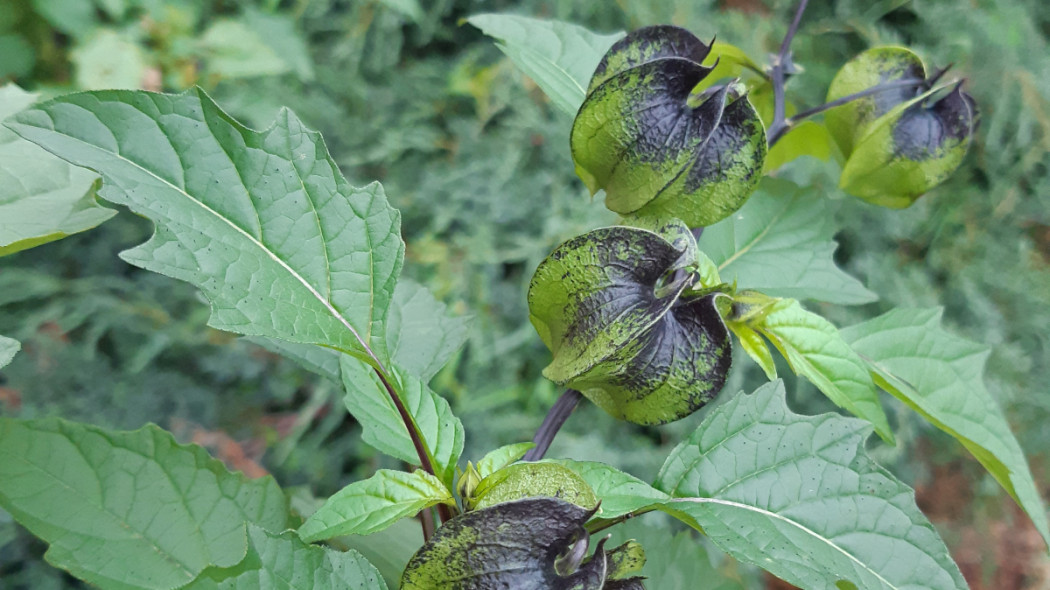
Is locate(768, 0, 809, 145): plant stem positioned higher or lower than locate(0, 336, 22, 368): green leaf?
higher

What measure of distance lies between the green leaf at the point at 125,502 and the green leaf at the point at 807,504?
333 mm

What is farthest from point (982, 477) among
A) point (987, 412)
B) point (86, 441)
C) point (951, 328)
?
point (86, 441)

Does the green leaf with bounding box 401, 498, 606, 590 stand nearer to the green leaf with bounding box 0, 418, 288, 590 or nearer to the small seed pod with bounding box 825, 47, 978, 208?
the green leaf with bounding box 0, 418, 288, 590

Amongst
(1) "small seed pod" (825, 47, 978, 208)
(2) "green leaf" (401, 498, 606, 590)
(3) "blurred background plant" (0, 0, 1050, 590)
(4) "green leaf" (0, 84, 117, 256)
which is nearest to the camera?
(2) "green leaf" (401, 498, 606, 590)

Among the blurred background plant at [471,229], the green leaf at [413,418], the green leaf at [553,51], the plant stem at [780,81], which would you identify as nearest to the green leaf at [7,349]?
the green leaf at [413,418]

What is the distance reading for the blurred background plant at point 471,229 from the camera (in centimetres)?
134

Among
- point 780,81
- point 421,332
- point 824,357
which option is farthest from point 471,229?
point 824,357

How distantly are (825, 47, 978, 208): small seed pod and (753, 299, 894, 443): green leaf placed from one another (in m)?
0.18

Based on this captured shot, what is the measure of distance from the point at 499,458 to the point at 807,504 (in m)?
0.18

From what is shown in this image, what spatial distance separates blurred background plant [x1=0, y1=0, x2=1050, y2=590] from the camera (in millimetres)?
1337

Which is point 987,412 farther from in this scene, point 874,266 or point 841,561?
point 874,266

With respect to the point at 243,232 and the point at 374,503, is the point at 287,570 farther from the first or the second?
the point at 243,232

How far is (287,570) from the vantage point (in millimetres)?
373

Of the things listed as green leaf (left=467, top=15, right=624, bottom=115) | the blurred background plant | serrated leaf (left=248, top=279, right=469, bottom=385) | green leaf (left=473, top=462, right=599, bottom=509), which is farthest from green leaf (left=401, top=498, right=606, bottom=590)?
the blurred background plant
